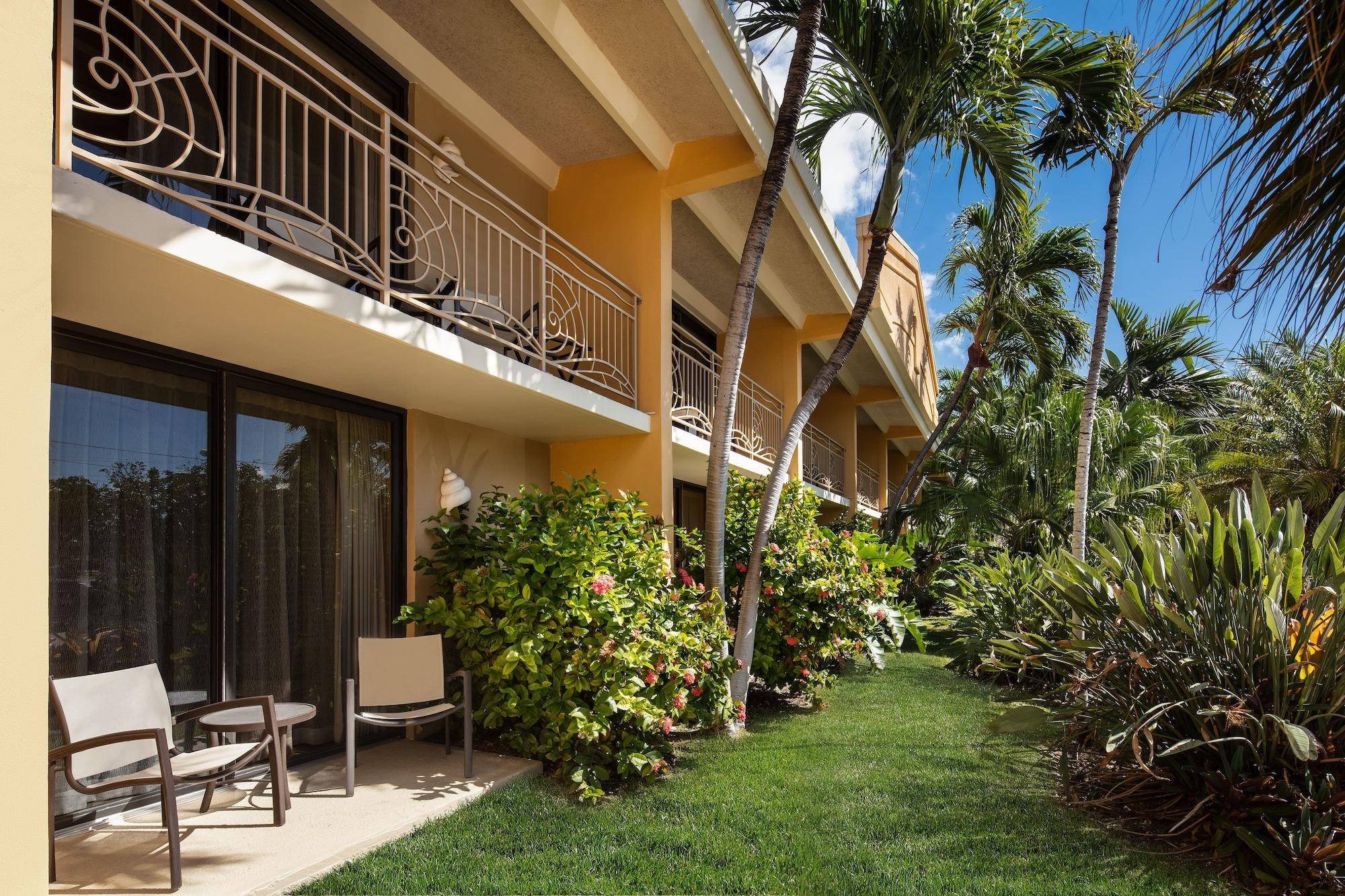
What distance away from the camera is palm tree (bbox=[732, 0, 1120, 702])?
24.1ft

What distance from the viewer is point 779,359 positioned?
506 inches

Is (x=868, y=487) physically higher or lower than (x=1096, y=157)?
lower

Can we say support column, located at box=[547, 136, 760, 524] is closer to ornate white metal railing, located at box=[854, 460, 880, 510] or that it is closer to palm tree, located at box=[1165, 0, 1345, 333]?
palm tree, located at box=[1165, 0, 1345, 333]

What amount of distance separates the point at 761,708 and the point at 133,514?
6.01 meters

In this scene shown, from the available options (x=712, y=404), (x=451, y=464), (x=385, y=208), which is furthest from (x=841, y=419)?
(x=385, y=208)

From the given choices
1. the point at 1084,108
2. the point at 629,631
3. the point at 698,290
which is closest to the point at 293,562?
the point at 629,631

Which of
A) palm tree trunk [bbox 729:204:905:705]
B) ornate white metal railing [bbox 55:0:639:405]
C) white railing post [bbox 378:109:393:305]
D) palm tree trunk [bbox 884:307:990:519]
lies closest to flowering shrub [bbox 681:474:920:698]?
palm tree trunk [bbox 729:204:905:705]

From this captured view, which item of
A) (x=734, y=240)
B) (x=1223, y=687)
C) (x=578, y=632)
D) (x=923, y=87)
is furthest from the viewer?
(x=734, y=240)

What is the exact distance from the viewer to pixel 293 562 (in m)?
5.66

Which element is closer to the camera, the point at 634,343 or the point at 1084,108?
the point at 634,343

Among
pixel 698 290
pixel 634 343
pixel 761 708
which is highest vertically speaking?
pixel 698 290

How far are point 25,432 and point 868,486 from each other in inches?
800

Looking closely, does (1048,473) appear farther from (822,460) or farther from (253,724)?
(253,724)

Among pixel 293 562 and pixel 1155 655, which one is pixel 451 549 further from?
pixel 1155 655
